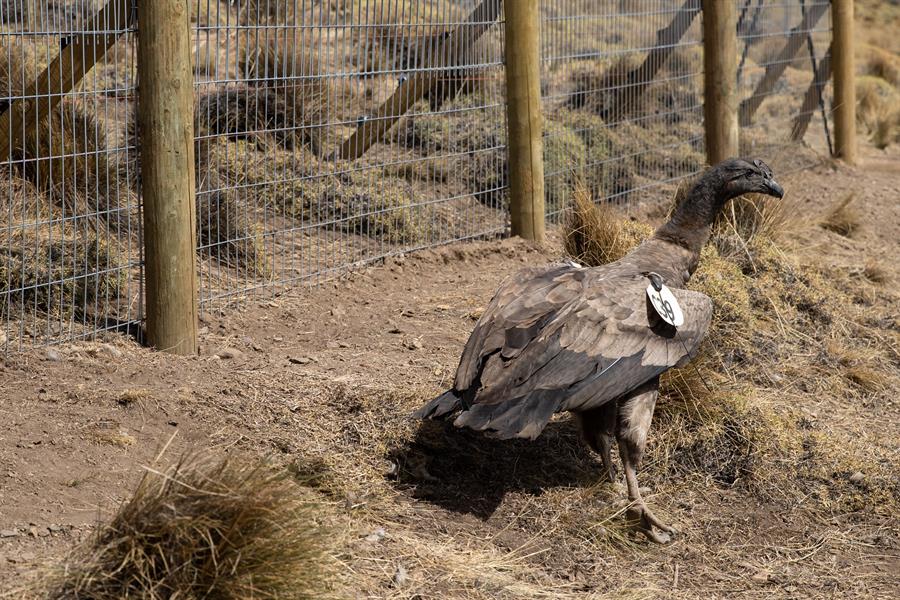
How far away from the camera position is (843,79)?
13117 mm

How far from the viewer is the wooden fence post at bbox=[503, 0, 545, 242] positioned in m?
8.81

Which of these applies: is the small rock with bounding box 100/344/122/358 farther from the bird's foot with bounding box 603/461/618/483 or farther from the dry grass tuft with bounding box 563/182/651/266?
the dry grass tuft with bounding box 563/182/651/266

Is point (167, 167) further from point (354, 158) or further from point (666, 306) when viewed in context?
point (666, 306)

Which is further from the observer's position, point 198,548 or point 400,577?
point 400,577

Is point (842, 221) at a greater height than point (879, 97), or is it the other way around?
point (879, 97)

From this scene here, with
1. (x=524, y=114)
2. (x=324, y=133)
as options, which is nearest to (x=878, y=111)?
(x=524, y=114)

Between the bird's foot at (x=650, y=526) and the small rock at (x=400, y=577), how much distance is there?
1.35 metres

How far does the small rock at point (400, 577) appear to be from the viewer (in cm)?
441

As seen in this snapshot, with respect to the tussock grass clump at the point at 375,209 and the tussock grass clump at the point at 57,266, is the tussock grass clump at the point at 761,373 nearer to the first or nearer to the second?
the tussock grass clump at the point at 375,209

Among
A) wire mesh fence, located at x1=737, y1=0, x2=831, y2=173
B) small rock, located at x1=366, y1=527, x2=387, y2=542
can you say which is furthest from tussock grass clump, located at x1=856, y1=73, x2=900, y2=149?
small rock, located at x1=366, y1=527, x2=387, y2=542

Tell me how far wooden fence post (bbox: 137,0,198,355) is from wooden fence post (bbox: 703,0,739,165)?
559 centimetres

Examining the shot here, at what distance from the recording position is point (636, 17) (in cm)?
1096

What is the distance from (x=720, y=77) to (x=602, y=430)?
5.71 m

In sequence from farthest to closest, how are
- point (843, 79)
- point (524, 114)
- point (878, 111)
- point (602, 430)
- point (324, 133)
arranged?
point (878, 111)
point (843, 79)
point (324, 133)
point (524, 114)
point (602, 430)
